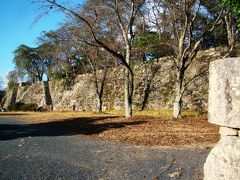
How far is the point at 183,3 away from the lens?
21.5 m

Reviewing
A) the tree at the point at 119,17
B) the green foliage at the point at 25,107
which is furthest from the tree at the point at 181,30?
the green foliage at the point at 25,107

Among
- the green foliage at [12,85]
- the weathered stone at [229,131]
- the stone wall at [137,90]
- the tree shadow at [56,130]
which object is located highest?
the green foliage at [12,85]

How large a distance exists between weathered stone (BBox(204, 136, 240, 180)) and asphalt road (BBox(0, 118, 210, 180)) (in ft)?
6.20

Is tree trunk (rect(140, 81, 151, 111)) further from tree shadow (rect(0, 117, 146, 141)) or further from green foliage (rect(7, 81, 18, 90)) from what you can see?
green foliage (rect(7, 81, 18, 90))

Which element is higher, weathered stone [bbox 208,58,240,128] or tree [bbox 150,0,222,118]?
tree [bbox 150,0,222,118]

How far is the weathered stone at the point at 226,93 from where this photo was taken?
5.25 m

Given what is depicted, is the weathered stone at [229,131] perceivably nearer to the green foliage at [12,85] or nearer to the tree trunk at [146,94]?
the tree trunk at [146,94]

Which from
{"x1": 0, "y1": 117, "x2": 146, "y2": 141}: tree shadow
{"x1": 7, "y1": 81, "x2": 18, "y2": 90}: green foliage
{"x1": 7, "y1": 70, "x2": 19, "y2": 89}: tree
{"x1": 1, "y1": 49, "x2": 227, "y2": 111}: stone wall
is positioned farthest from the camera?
{"x1": 7, "y1": 70, "x2": 19, "y2": 89}: tree

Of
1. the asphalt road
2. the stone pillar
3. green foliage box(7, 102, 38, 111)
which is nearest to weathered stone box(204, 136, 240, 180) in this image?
the stone pillar

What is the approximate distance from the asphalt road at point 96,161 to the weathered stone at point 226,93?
7.34 ft

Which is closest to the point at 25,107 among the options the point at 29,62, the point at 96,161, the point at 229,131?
the point at 29,62

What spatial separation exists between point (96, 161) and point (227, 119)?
4.66 meters

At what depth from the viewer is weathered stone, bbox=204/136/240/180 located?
5176 mm

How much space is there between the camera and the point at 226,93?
5.38 m
